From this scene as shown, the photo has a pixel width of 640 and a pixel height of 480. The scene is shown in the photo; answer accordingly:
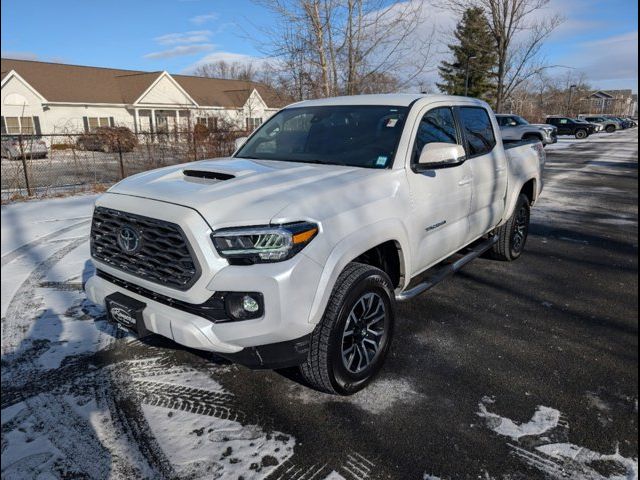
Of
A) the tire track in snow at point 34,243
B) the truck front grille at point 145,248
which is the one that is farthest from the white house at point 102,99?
the truck front grille at point 145,248

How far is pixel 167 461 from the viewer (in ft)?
7.74

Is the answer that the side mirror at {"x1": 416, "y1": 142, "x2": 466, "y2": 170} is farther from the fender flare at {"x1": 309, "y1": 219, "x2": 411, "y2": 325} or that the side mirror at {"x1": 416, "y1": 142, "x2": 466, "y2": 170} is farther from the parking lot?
the parking lot

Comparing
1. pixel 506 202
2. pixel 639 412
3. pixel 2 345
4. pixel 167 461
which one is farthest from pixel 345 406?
pixel 506 202

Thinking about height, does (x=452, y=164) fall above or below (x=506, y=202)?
above

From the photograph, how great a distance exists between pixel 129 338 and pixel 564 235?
249 inches

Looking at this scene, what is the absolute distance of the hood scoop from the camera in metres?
3.00

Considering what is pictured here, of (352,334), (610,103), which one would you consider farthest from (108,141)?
(610,103)

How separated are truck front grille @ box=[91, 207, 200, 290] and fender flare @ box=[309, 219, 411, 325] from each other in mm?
680

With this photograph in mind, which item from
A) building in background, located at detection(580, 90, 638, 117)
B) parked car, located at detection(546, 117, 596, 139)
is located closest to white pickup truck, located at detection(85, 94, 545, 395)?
parked car, located at detection(546, 117, 596, 139)

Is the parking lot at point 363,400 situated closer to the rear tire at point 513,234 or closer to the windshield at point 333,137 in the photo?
the rear tire at point 513,234

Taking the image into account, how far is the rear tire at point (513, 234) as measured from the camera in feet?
17.7

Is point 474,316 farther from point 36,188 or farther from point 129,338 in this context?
point 36,188

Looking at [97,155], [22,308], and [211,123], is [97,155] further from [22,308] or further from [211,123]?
[22,308]

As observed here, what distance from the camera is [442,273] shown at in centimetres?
399
